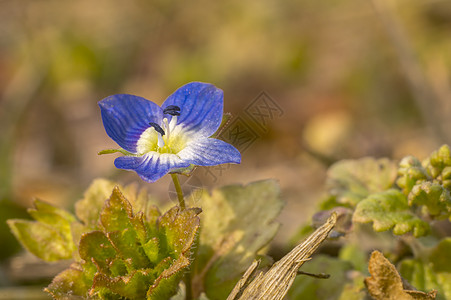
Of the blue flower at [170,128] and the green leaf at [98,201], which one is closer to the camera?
the blue flower at [170,128]

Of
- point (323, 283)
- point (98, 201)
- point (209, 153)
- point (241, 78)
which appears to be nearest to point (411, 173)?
point (323, 283)

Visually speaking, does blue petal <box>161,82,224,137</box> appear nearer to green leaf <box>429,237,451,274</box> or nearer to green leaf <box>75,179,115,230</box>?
green leaf <box>75,179,115,230</box>

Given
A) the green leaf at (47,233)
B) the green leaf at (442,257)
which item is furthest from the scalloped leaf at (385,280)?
the green leaf at (47,233)

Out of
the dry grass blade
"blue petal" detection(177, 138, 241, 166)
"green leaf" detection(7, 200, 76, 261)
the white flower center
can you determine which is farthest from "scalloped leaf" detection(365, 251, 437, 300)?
"green leaf" detection(7, 200, 76, 261)

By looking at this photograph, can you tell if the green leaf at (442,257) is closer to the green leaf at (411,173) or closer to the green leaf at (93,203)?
the green leaf at (411,173)

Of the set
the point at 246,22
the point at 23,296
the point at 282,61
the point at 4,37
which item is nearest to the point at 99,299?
the point at 23,296
